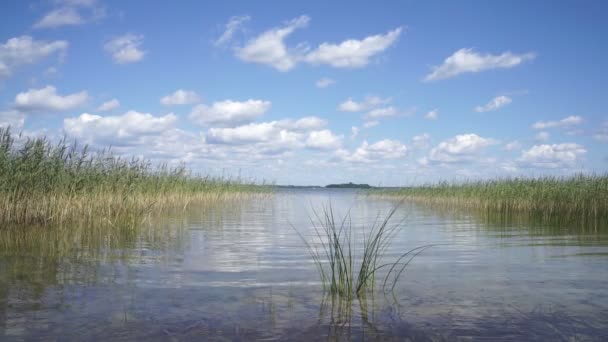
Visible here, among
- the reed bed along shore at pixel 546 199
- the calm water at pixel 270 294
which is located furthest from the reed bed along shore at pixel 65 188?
the reed bed along shore at pixel 546 199

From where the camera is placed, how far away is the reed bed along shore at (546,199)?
16.8 meters

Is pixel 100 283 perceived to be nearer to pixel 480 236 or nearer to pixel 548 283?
pixel 548 283

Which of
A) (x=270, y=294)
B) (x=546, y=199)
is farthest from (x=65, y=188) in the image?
(x=546, y=199)

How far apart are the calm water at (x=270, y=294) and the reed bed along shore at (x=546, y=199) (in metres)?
8.37

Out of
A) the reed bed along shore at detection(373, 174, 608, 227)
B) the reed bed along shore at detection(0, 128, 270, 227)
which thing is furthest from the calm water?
the reed bed along shore at detection(373, 174, 608, 227)

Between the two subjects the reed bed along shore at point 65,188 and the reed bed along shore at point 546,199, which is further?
the reed bed along shore at point 546,199

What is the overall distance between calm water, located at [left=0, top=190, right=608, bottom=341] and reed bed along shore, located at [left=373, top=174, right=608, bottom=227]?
8.37 m

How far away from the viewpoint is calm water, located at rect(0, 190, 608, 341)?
12.7ft

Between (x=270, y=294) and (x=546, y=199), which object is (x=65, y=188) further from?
(x=546, y=199)

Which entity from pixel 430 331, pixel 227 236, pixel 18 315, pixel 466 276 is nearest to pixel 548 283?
pixel 466 276

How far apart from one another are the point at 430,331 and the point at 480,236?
27.6 ft

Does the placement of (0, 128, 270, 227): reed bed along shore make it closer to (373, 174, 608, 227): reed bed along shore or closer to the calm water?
the calm water

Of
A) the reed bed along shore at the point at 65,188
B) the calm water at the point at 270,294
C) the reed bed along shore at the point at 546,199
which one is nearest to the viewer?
the calm water at the point at 270,294

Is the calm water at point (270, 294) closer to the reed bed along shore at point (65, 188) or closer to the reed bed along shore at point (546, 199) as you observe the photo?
the reed bed along shore at point (65, 188)
